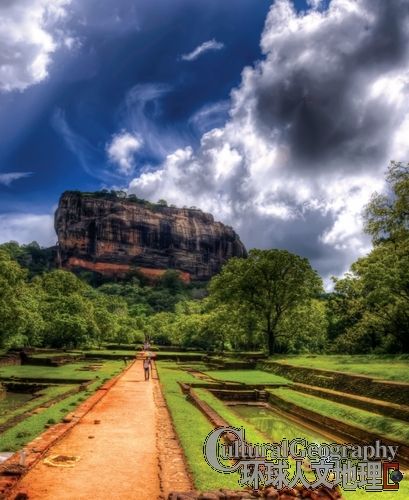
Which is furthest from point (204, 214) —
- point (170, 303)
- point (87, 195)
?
point (170, 303)

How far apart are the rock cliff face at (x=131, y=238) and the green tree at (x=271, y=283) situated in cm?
10529

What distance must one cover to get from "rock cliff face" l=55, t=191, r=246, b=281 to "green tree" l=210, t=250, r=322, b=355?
345 ft

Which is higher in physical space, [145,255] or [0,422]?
[145,255]

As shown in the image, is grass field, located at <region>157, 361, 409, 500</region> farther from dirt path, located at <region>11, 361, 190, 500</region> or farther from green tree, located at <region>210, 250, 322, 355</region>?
green tree, located at <region>210, 250, 322, 355</region>

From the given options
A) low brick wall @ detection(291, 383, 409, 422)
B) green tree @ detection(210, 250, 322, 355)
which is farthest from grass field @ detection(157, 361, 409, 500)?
green tree @ detection(210, 250, 322, 355)

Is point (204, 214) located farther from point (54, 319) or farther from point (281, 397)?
point (281, 397)

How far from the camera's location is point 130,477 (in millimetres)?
6641

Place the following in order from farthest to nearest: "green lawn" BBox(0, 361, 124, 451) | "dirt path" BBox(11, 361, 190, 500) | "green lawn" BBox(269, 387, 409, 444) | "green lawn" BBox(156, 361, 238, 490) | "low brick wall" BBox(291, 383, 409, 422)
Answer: "low brick wall" BBox(291, 383, 409, 422), "green lawn" BBox(269, 387, 409, 444), "green lawn" BBox(0, 361, 124, 451), "green lawn" BBox(156, 361, 238, 490), "dirt path" BBox(11, 361, 190, 500)

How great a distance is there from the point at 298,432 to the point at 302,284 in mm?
22530

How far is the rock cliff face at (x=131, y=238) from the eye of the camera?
5453 inches

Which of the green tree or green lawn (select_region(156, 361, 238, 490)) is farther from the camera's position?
the green tree

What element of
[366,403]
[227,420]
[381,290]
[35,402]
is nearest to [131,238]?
[381,290]

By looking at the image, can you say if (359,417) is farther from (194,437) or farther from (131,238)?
(131,238)

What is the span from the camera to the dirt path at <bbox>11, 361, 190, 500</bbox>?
19.5ft
